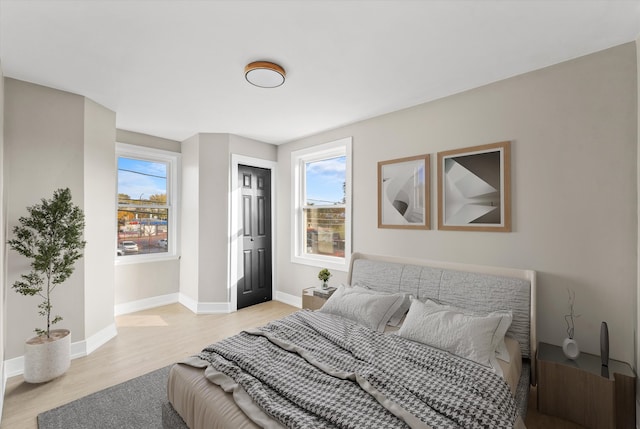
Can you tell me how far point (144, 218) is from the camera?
14.1 feet

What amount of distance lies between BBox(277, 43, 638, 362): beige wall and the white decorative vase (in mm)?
235

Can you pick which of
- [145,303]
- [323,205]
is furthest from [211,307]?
[323,205]

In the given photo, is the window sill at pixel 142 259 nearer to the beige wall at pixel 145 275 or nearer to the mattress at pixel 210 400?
the beige wall at pixel 145 275

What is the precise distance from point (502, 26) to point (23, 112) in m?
3.85

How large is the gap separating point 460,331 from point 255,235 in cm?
330

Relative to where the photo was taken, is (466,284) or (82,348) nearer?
(466,284)

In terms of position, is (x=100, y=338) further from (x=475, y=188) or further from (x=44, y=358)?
(x=475, y=188)

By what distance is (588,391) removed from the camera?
186 cm

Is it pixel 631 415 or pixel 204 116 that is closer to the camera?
pixel 631 415

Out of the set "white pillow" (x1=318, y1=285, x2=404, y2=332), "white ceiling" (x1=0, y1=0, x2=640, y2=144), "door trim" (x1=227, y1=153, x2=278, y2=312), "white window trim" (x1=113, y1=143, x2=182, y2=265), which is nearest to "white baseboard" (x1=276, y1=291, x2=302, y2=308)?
"door trim" (x1=227, y1=153, x2=278, y2=312)

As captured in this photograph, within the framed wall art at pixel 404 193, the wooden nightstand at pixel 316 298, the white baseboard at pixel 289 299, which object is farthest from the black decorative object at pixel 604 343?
the white baseboard at pixel 289 299

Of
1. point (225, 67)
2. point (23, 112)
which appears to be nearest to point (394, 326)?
point (225, 67)

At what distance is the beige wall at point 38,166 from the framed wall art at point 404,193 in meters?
3.14

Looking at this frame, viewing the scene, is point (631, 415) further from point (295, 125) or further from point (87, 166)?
point (87, 166)
